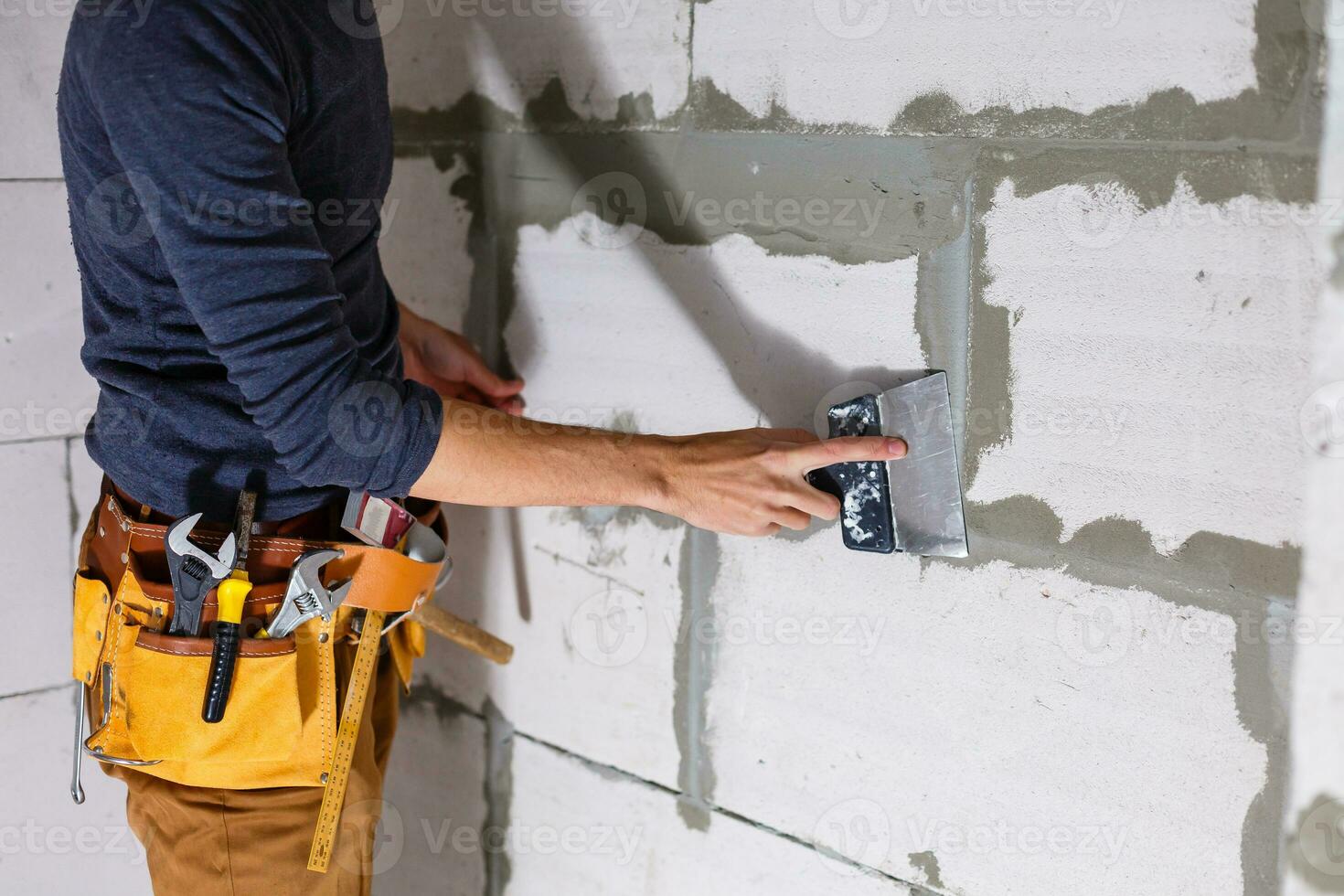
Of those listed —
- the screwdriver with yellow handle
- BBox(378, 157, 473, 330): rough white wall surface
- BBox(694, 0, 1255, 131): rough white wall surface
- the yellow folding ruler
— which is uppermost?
BBox(694, 0, 1255, 131): rough white wall surface

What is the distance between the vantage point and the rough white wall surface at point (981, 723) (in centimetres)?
130

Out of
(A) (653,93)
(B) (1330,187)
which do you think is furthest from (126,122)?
(B) (1330,187)

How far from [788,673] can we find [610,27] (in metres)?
1.16

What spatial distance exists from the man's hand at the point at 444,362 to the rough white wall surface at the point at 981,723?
1.94ft

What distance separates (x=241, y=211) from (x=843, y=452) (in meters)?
0.79

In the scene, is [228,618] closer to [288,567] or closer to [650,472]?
[288,567]

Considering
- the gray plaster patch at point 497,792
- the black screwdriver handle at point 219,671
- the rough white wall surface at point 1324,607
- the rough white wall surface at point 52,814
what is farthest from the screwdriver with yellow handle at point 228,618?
the rough white wall surface at point 1324,607

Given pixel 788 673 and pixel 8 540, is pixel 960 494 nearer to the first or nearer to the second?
pixel 788 673

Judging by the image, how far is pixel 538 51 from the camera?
1.81m

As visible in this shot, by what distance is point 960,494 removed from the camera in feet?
4.73

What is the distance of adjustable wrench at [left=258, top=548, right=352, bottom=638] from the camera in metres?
1.41

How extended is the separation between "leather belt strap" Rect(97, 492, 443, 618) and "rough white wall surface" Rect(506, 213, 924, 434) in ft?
1.61

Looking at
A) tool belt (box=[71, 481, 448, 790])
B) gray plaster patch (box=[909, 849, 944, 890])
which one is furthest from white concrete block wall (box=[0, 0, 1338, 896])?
tool belt (box=[71, 481, 448, 790])

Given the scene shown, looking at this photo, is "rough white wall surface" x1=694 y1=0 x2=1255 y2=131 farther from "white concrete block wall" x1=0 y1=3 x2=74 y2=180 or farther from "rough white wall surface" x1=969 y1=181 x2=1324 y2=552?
"white concrete block wall" x1=0 y1=3 x2=74 y2=180
